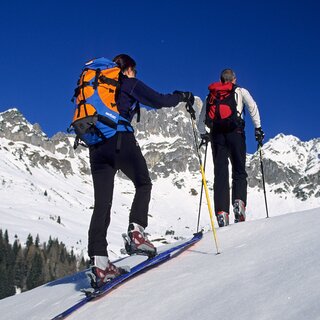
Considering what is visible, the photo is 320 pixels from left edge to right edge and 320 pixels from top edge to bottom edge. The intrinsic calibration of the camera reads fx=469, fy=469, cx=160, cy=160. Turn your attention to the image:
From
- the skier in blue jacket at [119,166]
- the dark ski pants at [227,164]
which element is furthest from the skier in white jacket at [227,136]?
the skier in blue jacket at [119,166]

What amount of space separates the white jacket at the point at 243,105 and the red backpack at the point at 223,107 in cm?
9

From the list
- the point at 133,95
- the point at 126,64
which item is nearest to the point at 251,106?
the point at 126,64

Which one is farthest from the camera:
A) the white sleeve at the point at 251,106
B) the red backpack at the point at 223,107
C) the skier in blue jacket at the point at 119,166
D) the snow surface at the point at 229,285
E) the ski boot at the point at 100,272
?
the white sleeve at the point at 251,106

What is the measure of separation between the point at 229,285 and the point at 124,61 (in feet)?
11.2

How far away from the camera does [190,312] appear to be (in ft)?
13.4

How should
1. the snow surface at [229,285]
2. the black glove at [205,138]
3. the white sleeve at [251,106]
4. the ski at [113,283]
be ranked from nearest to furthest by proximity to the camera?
the snow surface at [229,285], the ski at [113,283], the white sleeve at [251,106], the black glove at [205,138]

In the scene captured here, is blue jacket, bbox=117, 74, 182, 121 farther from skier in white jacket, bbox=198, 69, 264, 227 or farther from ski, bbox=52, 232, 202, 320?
skier in white jacket, bbox=198, 69, 264, 227

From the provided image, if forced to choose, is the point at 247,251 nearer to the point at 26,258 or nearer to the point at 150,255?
the point at 150,255

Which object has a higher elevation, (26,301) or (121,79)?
(121,79)

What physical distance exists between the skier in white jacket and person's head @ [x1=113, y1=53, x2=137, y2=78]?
9.74ft

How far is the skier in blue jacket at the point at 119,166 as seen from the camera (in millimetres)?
6008

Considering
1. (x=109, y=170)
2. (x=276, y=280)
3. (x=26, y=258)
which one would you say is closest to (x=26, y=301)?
(x=109, y=170)

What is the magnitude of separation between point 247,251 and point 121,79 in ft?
8.89

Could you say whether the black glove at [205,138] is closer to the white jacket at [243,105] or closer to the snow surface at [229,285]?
the white jacket at [243,105]
